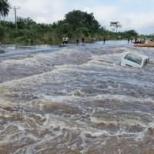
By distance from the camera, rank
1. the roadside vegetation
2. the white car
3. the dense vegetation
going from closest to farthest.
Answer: the white car
the roadside vegetation
the dense vegetation

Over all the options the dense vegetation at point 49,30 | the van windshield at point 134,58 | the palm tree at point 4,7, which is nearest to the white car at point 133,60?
the van windshield at point 134,58

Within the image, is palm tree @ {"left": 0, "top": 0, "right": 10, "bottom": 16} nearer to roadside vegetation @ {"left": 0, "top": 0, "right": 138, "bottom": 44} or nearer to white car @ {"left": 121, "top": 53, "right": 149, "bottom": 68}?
roadside vegetation @ {"left": 0, "top": 0, "right": 138, "bottom": 44}

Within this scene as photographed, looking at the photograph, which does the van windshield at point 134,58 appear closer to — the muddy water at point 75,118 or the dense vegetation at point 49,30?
the muddy water at point 75,118

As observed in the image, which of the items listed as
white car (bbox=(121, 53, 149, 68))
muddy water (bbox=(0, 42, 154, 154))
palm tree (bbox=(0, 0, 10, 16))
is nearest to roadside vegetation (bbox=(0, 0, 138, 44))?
palm tree (bbox=(0, 0, 10, 16))

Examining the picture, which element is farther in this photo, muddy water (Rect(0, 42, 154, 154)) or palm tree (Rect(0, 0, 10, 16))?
palm tree (Rect(0, 0, 10, 16))

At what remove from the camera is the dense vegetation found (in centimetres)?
7391

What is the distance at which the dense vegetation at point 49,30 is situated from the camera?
73.9m

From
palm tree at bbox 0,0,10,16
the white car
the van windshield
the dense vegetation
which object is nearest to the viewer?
the white car

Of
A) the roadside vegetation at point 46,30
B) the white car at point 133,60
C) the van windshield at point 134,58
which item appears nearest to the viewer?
the white car at point 133,60

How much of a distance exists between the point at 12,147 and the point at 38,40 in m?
67.6

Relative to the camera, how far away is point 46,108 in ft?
40.7

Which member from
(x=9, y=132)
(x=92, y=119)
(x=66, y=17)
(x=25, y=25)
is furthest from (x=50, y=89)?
(x=66, y=17)

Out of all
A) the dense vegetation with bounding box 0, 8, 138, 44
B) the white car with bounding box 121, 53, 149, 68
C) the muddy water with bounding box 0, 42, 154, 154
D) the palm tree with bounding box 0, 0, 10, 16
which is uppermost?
the palm tree with bounding box 0, 0, 10, 16

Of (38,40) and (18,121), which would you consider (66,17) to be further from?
(18,121)
